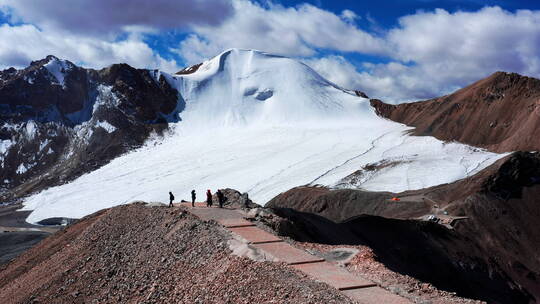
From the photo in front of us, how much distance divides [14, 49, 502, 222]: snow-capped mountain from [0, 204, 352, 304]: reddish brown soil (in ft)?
113

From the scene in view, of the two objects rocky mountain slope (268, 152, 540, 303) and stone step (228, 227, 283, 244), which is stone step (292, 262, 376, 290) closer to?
stone step (228, 227, 283, 244)

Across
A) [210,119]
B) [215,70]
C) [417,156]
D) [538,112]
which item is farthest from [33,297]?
[215,70]

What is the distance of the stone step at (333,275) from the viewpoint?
13.0 meters

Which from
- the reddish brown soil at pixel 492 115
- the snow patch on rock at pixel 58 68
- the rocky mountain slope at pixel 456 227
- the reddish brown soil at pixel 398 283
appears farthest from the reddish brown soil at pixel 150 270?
the snow patch on rock at pixel 58 68

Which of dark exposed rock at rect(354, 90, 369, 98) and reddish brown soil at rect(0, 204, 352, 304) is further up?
dark exposed rock at rect(354, 90, 369, 98)

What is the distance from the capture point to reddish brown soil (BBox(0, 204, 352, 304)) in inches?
531

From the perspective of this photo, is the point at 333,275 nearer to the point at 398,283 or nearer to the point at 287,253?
the point at 398,283

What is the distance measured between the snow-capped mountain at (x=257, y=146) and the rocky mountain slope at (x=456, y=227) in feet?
18.9

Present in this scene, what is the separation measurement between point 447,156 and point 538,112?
10932 mm

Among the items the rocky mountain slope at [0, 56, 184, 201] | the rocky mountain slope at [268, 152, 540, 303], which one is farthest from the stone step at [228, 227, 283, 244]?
the rocky mountain slope at [0, 56, 184, 201]

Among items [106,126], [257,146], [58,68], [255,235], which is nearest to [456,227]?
[255,235]

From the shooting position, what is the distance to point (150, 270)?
1812cm

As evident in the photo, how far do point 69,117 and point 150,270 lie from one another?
→ 83295 millimetres

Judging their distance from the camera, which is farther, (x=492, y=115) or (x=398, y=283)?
(x=492, y=115)
